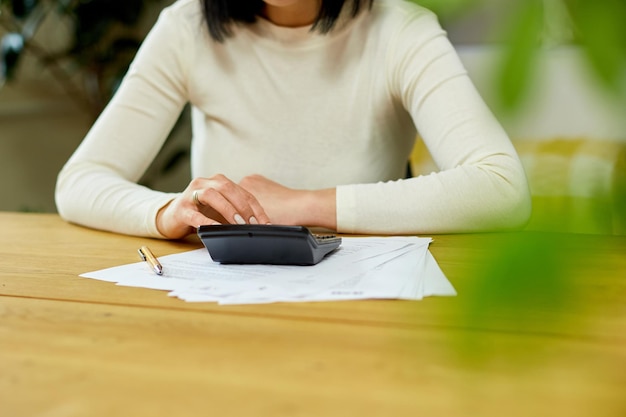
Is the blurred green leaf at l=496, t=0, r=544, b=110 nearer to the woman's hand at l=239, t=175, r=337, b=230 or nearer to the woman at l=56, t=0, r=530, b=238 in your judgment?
the woman's hand at l=239, t=175, r=337, b=230

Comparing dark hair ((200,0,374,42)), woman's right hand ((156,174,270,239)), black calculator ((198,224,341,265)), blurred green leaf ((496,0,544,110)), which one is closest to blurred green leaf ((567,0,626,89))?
blurred green leaf ((496,0,544,110))

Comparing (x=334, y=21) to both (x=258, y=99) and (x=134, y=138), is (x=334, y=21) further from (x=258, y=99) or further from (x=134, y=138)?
(x=134, y=138)

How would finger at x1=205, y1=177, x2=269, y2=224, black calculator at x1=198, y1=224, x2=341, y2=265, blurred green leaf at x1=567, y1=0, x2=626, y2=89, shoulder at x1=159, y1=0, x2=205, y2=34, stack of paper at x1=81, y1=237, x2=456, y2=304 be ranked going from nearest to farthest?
blurred green leaf at x1=567, y1=0, x2=626, y2=89 < stack of paper at x1=81, y1=237, x2=456, y2=304 < black calculator at x1=198, y1=224, x2=341, y2=265 < finger at x1=205, y1=177, x2=269, y2=224 < shoulder at x1=159, y1=0, x2=205, y2=34

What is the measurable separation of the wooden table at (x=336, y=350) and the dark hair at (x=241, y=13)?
0.77 m

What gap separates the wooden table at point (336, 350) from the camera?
145 mm

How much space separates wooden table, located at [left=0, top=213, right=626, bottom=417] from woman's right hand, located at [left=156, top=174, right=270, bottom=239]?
0.24 meters

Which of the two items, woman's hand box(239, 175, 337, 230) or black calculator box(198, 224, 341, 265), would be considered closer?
black calculator box(198, 224, 341, 265)

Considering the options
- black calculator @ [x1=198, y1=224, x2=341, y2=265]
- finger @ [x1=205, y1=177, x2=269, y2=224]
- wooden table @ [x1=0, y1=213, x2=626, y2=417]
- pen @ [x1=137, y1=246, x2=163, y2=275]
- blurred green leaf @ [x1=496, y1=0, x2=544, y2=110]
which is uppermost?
blurred green leaf @ [x1=496, y1=0, x2=544, y2=110]

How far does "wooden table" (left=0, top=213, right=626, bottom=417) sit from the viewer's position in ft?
0.48

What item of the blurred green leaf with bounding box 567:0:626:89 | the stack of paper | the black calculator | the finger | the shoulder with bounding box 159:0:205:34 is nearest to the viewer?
the blurred green leaf with bounding box 567:0:626:89

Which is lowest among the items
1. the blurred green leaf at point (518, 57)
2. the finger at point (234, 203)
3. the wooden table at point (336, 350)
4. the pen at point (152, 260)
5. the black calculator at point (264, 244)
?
the pen at point (152, 260)

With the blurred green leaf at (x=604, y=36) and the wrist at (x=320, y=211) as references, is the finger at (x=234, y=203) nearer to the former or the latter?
the wrist at (x=320, y=211)

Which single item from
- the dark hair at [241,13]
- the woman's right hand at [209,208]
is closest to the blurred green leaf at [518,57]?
the woman's right hand at [209,208]

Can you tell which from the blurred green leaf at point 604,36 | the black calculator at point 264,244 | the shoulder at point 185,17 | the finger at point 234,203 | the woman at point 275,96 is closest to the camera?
the blurred green leaf at point 604,36
